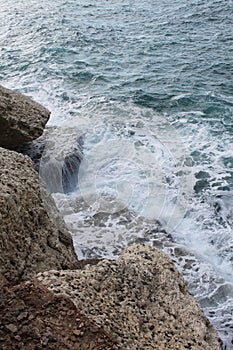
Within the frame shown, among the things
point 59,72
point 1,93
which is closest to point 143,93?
point 59,72

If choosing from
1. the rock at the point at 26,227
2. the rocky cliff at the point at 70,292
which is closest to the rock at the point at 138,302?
the rocky cliff at the point at 70,292

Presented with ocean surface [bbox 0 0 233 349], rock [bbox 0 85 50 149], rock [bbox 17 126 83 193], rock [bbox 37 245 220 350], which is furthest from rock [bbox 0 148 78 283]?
rock [bbox 17 126 83 193]

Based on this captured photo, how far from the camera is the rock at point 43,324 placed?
128 inches

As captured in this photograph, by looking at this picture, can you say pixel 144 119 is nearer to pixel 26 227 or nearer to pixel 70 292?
pixel 26 227

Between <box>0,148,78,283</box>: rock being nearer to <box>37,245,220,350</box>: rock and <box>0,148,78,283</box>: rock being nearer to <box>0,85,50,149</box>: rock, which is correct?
<box>37,245,220,350</box>: rock

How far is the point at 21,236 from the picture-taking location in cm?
462

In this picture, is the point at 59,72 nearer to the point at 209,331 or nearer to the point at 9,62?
the point at 9,62

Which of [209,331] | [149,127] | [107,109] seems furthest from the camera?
[107,109]

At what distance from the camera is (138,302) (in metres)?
4.08

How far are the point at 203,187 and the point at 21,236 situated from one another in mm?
4994

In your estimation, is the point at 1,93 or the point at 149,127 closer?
the point at 1,93

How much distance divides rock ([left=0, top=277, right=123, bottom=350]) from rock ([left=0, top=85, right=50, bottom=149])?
16.7ft

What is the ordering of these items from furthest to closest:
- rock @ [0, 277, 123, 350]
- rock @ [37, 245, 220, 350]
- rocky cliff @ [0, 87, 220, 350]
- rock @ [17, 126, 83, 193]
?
rock @ [17, 126, 83, 193] → rock @ [37, 245, 220, 350] → rocky cliff @ [0, 87, 220, 350] → rock @ [0, 277, 123, 350]

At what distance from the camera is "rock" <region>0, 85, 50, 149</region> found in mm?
8242
